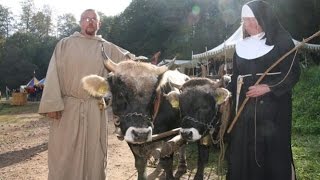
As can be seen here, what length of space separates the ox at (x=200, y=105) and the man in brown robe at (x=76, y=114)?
1.23 metres

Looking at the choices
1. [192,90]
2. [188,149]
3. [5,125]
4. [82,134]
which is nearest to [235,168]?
[192,90]

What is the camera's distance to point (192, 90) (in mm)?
5664

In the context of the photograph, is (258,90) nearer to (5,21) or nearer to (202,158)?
(202,158)

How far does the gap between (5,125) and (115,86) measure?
14.4 metres

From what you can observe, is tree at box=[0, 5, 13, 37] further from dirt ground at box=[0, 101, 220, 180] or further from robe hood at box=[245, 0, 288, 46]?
robe hood at box=[245, 0, 288, 46]

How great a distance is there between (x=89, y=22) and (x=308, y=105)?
29.1 ft

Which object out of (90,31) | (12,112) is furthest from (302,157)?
(12,112)

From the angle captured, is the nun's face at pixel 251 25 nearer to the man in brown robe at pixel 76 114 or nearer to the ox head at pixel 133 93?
the ox head at pixel 133 93

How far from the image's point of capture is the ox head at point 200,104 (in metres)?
5.42

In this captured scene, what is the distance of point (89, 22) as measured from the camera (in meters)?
5.74

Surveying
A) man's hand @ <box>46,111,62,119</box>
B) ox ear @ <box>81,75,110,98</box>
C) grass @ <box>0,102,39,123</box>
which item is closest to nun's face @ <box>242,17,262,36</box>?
ox ear @ <box>81,75,110,98</box>

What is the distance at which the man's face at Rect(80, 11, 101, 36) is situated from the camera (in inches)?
226

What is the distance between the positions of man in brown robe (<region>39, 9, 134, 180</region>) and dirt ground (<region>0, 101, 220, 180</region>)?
1.66 meters

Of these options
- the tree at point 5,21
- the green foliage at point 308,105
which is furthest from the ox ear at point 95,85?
the tree at point 5,21
